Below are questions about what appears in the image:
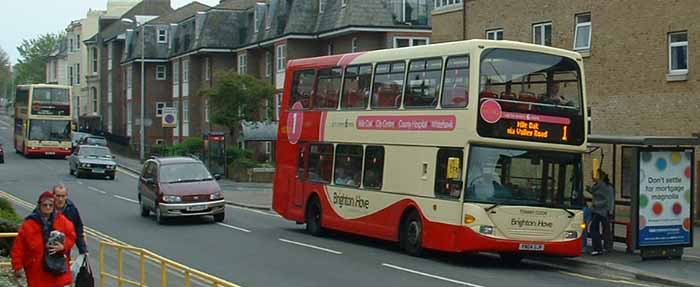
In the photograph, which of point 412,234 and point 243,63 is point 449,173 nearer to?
point 412,234

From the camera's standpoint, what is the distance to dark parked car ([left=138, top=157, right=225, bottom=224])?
27.2m

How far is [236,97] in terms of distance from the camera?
54875 mm

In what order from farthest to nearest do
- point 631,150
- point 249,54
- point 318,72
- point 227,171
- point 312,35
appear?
1. point 249,54
2. point 312,35
3. point 227,171
4. point 318,72
5. point 631,150

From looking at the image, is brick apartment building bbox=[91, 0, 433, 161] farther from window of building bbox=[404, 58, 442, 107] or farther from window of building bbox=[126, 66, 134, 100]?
window of building bbox=[404, 58, 442, 107]

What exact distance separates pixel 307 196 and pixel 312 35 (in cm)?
3380

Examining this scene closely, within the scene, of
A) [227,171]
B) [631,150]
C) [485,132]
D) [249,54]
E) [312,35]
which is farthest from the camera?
[249,54]

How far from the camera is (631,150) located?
20.0 metres

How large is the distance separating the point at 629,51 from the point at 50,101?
143 feet

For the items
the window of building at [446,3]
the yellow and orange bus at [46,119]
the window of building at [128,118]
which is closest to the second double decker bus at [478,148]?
the window of building at [446,3]

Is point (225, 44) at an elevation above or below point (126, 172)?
above

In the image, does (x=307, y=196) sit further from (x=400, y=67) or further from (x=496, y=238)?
(x=496, y=238)

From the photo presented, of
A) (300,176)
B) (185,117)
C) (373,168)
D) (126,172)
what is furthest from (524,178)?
(185,117)

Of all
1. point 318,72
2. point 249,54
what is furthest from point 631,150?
point 249,54

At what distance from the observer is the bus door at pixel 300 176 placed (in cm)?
2480
